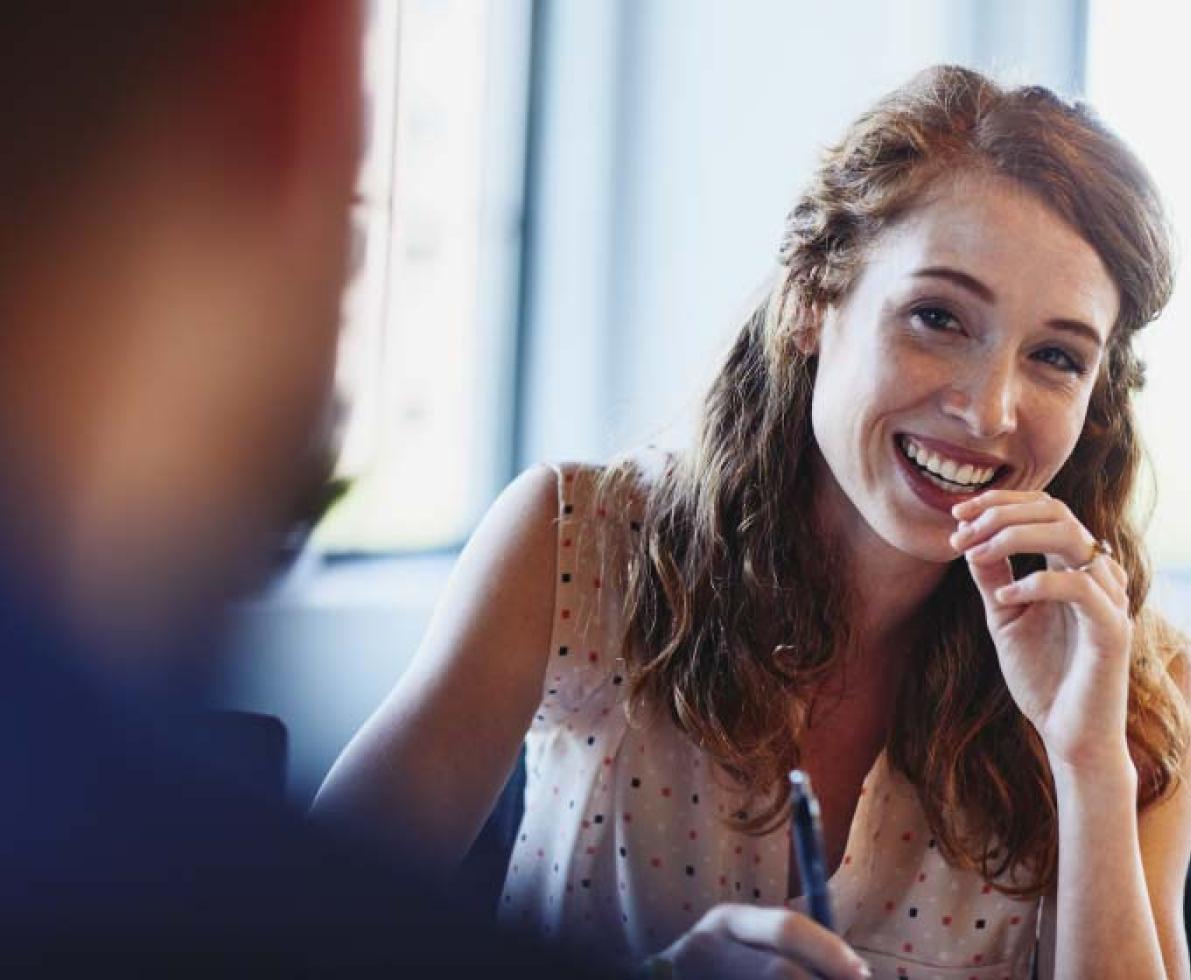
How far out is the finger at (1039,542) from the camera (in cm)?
109

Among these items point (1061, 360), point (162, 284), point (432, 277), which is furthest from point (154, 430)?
point (1061, 360)

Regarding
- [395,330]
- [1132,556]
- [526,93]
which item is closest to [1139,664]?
[1132,556]

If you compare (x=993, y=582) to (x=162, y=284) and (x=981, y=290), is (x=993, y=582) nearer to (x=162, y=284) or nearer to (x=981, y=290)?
(x=981, y=290)

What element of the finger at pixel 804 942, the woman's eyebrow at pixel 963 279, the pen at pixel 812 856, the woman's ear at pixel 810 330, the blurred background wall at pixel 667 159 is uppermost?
the blurred background wall at pixel 667 159

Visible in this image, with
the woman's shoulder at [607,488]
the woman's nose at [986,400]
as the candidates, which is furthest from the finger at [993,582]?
the woman's shoulder at [607,488]

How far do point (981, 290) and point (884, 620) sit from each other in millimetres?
330

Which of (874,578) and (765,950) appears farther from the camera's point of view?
(874,578)

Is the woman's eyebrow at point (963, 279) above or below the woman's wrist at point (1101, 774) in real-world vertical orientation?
above

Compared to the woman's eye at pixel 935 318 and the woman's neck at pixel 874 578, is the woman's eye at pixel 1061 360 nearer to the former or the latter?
the woman's eye at pixel 935 318

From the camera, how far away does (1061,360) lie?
117cm

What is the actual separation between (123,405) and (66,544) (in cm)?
2

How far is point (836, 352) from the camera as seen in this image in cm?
124

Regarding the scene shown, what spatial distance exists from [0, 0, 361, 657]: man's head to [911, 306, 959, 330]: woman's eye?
95 centimetres

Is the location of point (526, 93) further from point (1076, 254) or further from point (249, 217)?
point (249, 217)
